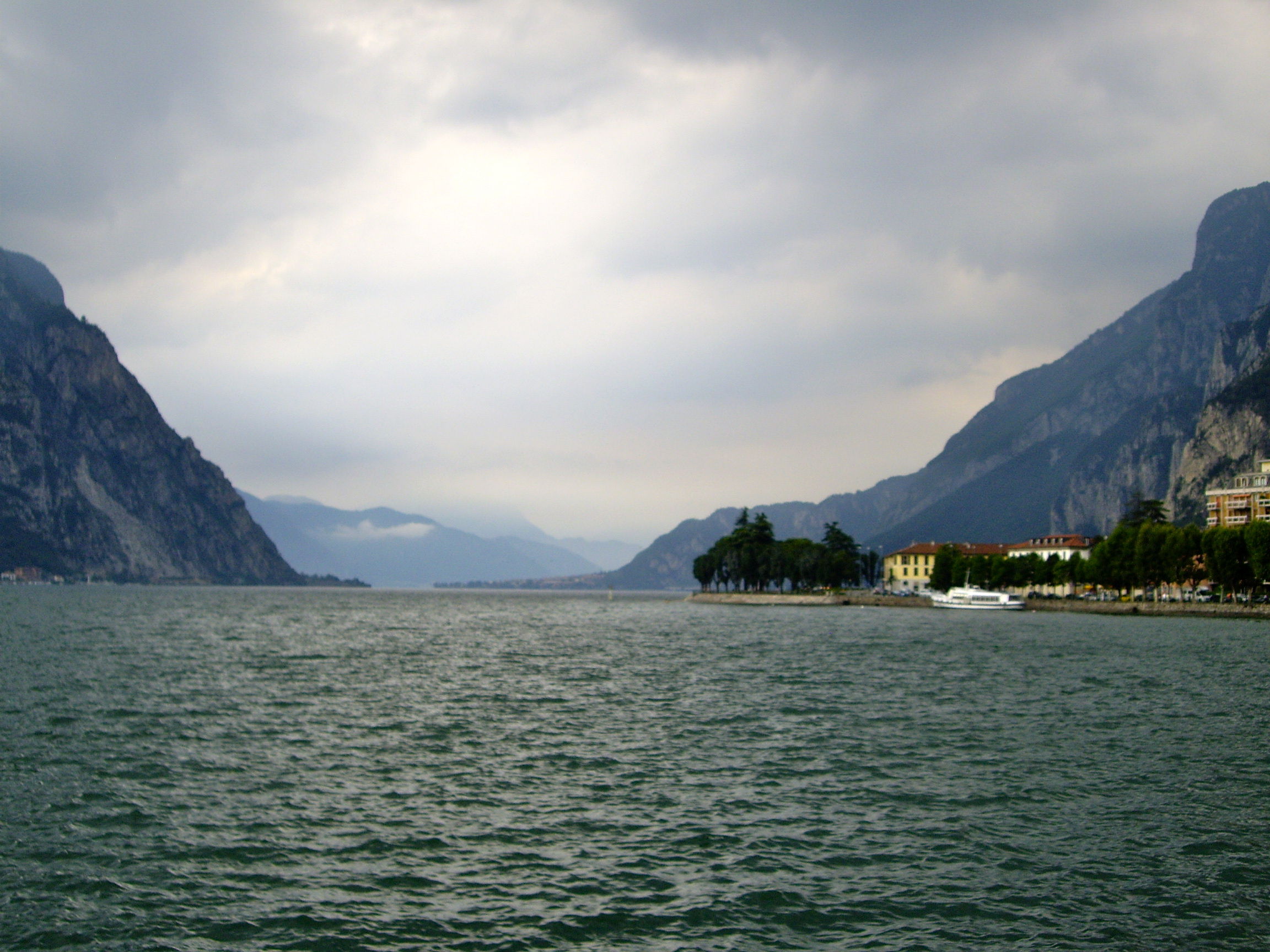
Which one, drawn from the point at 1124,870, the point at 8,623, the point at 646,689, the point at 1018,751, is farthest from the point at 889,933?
the point at 8,623

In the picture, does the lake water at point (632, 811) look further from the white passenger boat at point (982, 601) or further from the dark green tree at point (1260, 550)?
the white passenger boat at point (982, 601)

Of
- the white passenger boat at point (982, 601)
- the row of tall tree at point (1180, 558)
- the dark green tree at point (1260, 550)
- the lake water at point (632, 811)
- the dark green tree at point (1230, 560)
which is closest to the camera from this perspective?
the lake water at point (632, 811)

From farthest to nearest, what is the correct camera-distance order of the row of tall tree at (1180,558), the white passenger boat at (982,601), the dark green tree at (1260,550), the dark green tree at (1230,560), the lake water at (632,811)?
the white passenger boat at (982,601) < the dark green tree at (1230,560) < the row of tall tree at (1180,558) < the dark green tree at (1260,550) < the lake water at (632,811)

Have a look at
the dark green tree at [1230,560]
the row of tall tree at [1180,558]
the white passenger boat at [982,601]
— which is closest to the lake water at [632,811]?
the row of tall tree at [1180,558]

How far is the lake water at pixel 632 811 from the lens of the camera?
18.3 metres

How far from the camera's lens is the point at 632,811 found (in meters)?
26.5

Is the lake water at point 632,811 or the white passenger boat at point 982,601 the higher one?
the lake water at point 632,811

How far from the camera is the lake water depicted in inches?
720

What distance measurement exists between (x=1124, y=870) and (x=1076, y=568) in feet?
597

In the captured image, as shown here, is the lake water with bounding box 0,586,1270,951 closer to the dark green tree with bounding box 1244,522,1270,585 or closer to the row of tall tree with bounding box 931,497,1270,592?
the dark green tree with bounding box 1244,522,1270,585

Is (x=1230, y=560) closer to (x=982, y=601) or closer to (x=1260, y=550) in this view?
(x=1260, y=550)

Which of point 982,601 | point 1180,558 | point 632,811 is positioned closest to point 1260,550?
point 1180,558

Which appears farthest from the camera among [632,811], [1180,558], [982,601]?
[982,601]

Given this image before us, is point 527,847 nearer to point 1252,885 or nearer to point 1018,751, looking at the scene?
point 1252,885
